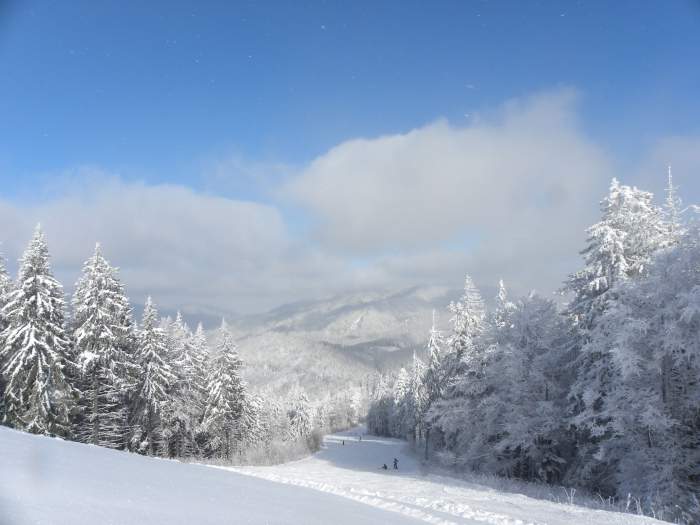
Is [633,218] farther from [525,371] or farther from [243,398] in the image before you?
[243,398]

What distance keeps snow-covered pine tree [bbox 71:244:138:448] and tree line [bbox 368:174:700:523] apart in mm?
22357

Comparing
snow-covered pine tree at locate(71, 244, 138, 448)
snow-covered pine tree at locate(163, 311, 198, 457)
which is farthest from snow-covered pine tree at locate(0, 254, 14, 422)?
snow-covered pine tree at locate(163, 311, 198, 457)

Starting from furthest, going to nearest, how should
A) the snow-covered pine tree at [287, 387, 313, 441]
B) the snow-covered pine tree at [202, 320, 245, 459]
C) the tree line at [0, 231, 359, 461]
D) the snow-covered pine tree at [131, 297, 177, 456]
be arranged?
the snow-covered pine tree at [287, 387, 313, 441] < the snow-covered pine tree at [202, 320, 245, 459] < the snow-covered pine tree at [131, 297, 177, 456] < the tree line at [0, 231, 359, 461]

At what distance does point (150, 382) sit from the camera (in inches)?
1342

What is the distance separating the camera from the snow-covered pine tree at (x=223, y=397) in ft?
140

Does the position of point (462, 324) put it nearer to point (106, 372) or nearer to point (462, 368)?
point (462, 368)

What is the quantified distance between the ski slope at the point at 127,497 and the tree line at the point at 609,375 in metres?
10.7

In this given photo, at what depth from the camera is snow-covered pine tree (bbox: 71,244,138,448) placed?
1181 inches

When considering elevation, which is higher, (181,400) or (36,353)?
(36,353)

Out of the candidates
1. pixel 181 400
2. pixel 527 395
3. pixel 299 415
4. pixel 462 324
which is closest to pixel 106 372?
pixel 181 400

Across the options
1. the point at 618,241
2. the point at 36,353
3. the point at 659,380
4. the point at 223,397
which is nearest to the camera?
the point at 659,380

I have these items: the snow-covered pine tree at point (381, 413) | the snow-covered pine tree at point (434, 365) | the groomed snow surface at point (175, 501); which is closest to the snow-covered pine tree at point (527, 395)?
the groomed snow surface at point (175, 501)

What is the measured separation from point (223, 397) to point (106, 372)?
1448 centimetres

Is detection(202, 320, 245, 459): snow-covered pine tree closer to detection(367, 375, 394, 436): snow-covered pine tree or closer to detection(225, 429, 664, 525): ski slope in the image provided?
detection(225, 429, 664, 525): ski slope
